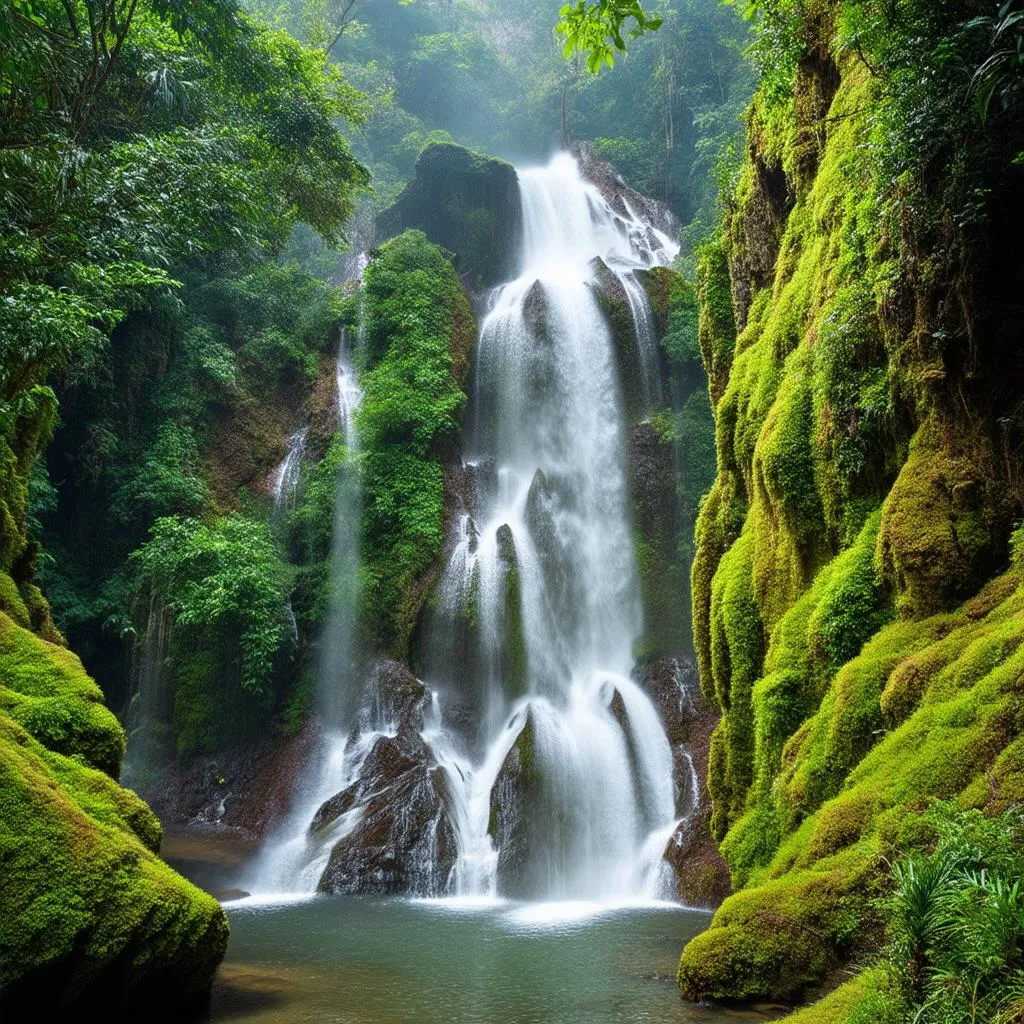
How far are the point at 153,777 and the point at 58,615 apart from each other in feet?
12.3

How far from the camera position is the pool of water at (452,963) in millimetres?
6559

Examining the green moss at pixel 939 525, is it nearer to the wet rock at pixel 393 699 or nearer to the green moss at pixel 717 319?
the green moss at pixel 717 319

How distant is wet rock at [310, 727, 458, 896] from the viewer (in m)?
13.0

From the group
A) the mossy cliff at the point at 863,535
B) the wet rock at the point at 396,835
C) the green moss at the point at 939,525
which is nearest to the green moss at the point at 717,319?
the mossy cliff at the point at 863,535

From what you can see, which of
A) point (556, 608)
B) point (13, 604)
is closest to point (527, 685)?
point (556, 608)

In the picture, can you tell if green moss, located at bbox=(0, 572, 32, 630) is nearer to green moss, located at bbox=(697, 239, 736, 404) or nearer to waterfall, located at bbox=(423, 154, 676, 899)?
waterfall, located at bbox=(423, 154, 676, 899)

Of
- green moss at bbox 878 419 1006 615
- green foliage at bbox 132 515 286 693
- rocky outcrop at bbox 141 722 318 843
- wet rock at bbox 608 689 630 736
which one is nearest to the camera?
green moss at bbox 878 419 1006 615

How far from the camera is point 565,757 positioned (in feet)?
47.6

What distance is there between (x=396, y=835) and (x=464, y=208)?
2084 cm

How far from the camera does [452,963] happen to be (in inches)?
328

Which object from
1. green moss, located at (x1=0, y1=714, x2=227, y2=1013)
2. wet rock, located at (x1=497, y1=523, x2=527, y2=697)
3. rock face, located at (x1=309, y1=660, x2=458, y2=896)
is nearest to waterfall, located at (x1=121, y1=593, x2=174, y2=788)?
rock face, located at (x1=309, y1=660, x2=458, y2=896)

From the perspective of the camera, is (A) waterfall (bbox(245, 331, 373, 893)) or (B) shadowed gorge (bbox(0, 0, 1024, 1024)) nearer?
(B) shadowed gorge (bbox(0, 0, 1024, 1024))

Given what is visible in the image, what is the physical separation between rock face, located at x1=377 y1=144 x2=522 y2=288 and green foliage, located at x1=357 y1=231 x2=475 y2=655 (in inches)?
127

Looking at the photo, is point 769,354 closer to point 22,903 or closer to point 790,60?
point 790,60
